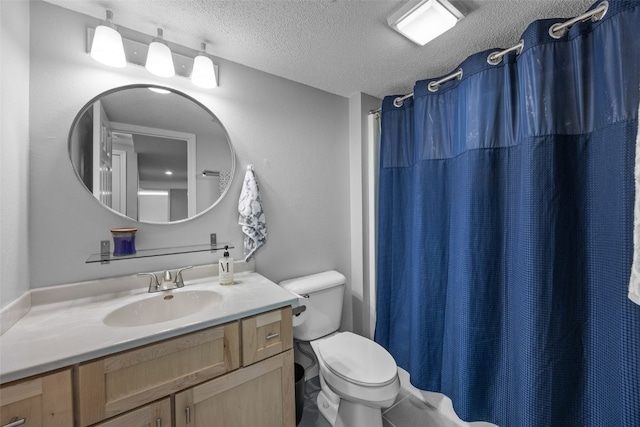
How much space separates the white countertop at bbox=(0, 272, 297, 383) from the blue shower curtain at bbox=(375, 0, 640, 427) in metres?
0.99

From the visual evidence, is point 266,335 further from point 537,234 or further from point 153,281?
point 537,234

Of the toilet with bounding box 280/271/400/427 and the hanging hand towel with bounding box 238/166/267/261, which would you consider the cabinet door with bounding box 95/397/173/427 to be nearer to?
the toilet with bounding box 280/271/400/427

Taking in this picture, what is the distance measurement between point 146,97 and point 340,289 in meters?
1.64

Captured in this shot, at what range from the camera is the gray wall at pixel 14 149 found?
2.81ft

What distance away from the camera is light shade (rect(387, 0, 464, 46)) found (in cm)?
105

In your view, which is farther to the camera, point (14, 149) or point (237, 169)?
point (237, 169)

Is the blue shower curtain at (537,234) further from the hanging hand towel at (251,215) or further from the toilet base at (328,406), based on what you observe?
the hanging hand towel at (251,215)

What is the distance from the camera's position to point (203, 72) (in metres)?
→ 1.33

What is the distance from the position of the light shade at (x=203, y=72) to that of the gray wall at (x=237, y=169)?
8 cm

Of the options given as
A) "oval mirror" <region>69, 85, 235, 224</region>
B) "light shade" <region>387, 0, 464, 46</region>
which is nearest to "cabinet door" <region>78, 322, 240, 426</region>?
"oval mirror" <region>69, 85, 235, 224</region>

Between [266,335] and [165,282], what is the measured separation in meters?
0.59

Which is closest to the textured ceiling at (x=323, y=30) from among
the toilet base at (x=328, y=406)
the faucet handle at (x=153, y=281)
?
the faucet handle at (x=153, y=281)

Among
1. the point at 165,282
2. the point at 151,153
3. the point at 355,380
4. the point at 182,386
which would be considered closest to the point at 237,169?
the point at 151,153

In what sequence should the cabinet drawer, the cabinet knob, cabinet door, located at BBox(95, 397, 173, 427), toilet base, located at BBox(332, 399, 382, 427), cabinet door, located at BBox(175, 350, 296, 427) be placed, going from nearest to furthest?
the cabinet knob → cabinet door, located at BBox(95, 397, 173, 427) → cabinet door, located at BBox(175, 350, 296, 427) → the cabinet drawer → toilet base, located at BBox(332, 399, 382, 427)
